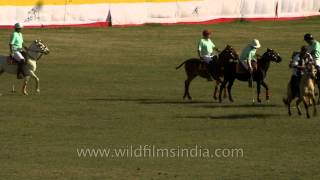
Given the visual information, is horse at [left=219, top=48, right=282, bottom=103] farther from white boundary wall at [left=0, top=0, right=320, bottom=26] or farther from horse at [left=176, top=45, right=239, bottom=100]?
white boundary wall at [left=0, top=0, right=320, bottom=26]

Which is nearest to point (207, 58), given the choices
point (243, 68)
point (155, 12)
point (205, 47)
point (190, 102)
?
point (205, 47)

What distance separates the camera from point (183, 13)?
67688mm

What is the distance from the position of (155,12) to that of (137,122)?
122ft

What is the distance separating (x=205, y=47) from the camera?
35.8m

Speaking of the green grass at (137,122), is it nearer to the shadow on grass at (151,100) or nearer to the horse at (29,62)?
the shadow on grass at (151,100)

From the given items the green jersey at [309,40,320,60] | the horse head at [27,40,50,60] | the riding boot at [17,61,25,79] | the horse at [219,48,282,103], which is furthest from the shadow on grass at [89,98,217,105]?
the green jersey at [309,40,320,60]

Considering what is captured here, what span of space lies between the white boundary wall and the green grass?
20.5 ft

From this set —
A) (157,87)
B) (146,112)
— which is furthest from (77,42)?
(146,112)

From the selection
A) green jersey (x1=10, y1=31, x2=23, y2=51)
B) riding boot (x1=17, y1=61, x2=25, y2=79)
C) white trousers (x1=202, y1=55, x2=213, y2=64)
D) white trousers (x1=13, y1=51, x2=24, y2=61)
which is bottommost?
riding boot (x1=17, y1=61, x2=25, y2=79)

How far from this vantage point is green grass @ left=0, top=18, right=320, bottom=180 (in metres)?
22.0

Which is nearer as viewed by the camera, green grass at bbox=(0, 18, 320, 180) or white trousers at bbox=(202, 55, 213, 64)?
green grass at bbox=(0, 18, 320, 180)

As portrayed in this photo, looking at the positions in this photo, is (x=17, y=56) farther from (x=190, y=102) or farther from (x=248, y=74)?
(x=248, y=74)

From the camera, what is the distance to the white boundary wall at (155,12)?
6106 centimetres

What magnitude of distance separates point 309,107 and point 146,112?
5.17 m
